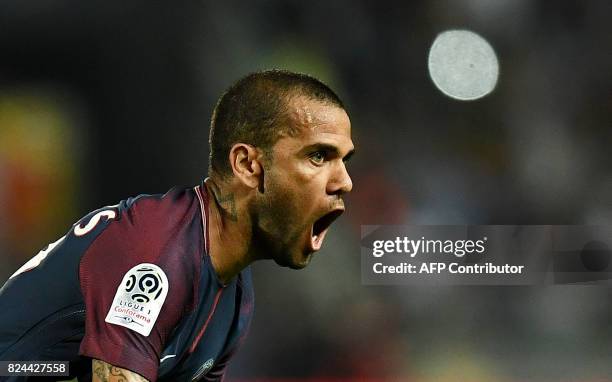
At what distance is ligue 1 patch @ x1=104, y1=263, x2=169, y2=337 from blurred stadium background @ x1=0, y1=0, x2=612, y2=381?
141 inches

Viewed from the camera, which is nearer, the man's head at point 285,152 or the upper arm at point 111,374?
the upper arm at point 111,374

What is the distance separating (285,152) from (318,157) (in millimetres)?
86

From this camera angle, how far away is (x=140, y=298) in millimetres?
1762

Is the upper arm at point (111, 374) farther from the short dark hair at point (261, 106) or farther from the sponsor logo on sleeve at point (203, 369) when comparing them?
the short dark hair at point (261, 106)

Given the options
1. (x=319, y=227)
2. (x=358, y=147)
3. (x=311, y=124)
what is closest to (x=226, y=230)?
(x=319, y=227)

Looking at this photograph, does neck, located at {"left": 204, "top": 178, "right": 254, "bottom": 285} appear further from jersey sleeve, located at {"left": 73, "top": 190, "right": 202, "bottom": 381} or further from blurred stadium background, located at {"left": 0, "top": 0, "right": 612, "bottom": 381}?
blurred stadium background, located at {"left": 0, "top": 0, "right": 612, "bottom": 381}

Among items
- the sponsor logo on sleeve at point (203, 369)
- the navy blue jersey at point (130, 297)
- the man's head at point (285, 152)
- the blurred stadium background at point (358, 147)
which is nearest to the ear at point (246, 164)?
the man's head at point (285, 152)

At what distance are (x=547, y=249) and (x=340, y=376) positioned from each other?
164cm

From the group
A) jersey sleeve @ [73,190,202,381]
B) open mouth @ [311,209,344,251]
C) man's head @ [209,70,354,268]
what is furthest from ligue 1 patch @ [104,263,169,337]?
open mouth @ [311,209,344,251]

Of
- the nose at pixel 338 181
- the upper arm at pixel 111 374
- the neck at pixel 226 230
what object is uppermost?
the nose at pixel 338 181

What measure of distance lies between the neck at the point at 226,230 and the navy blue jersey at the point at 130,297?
3 cm

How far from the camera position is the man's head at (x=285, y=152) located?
1.92 metres

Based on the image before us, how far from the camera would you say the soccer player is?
1.82 m

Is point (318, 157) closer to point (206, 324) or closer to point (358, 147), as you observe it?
point (206, 324)
